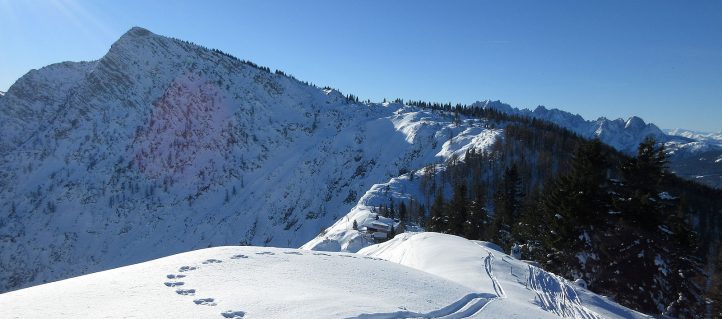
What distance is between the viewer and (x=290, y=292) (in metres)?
12.1

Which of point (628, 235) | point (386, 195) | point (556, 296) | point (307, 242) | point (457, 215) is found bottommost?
point (307, 242)

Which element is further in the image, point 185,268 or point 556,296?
point 556,296

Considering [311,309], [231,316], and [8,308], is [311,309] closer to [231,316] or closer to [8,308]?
[231,316]

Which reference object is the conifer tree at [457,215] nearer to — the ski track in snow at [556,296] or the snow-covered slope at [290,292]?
the ski track in snow at [556,296]

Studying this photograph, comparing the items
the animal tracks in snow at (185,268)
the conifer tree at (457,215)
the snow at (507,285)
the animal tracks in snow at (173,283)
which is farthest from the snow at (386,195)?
the animal tracks in snow at (173,283)

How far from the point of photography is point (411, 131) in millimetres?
197875

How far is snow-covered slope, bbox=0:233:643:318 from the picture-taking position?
10211mm

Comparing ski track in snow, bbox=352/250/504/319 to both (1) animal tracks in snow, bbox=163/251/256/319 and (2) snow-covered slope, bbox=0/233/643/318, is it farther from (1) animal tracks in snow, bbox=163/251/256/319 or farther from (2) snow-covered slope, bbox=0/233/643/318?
(1) animal tracks in snow, bbox=163/251/256/319

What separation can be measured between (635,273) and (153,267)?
→ 2851cm

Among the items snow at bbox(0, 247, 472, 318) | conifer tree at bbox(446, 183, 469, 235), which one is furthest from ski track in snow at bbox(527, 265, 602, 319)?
conifer tree at bbox(446, 183, 469, 235)

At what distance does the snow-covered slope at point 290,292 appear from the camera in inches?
402

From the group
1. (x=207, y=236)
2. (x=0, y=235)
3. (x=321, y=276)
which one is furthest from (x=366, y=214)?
(x=0, y=235)

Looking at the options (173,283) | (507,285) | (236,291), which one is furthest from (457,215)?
(173,283)

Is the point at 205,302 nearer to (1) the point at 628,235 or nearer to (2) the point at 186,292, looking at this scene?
(2) the point at 186,292
